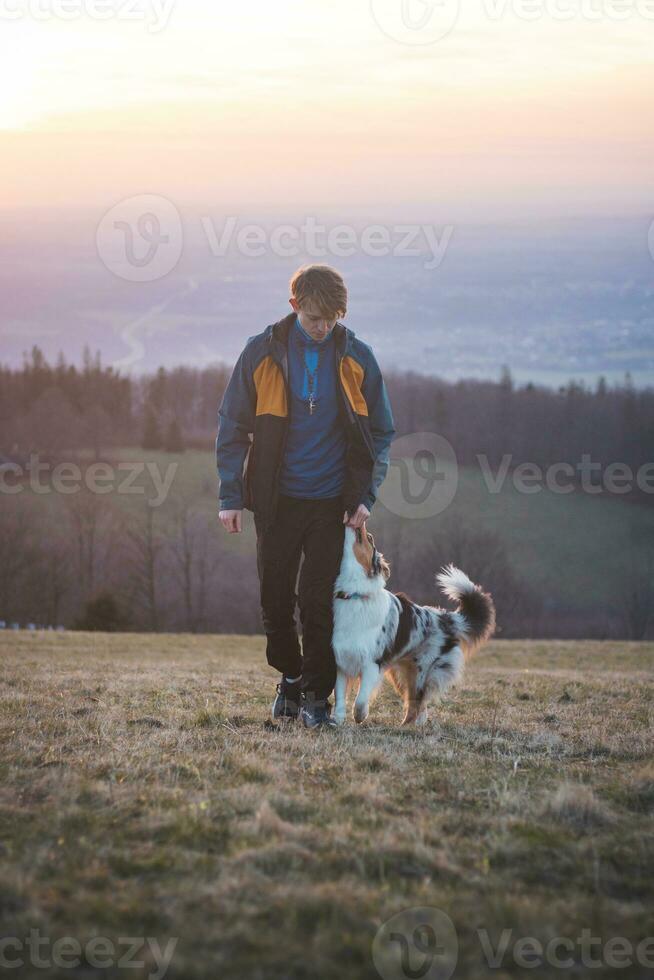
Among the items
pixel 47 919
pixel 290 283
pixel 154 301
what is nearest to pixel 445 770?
pixel 47 919

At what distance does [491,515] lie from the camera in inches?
3504

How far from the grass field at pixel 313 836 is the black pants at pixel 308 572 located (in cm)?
55

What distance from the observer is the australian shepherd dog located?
7520 millimetres

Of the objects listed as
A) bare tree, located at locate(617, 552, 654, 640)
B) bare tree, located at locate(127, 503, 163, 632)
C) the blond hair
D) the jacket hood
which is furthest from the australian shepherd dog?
bare tree, located at locate(617, 552, 654, 640)

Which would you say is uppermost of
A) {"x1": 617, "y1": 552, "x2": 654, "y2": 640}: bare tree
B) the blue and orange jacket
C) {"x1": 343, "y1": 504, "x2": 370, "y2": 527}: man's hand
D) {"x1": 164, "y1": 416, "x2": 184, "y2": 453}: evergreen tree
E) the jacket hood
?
{"x1": 164, "y1": 416, "x2": 184, "y2": 453}: evergreen tree

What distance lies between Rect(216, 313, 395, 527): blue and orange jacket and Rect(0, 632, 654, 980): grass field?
70.6 inches

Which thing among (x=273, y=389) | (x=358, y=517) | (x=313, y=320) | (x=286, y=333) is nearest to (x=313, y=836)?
(x=358, y=517)

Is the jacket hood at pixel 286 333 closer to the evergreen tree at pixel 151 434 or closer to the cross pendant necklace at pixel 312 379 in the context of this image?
the cross pendant necklace at pixel 312 379

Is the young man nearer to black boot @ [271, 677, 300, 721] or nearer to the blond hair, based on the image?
the blond hair

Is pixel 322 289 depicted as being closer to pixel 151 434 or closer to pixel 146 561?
pixel 146 561

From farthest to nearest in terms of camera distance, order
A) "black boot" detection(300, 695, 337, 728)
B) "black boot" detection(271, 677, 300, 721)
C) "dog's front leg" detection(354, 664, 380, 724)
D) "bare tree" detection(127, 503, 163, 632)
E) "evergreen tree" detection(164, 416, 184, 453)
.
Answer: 1. "evergreen tree" detection(164, 416, 184, 453)
2. "bare tree" detection(127, 503, 163, 632)
3. "black boot" detection(271, 677, 300, 721)
4. "dog's front leg" detection(354, 664, 380, 724)
5. "black boot" detection(300, 695, 337, 728)

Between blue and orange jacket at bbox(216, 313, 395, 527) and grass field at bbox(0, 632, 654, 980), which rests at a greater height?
blue and orange jacket at bbox(216, 313, 395, 527)

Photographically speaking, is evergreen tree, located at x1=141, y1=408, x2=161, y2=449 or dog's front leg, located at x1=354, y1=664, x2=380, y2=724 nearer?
dog's front leg, located at x1=354, y1=664, x2=380, y2=724

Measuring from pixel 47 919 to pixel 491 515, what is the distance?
86.8 metres
